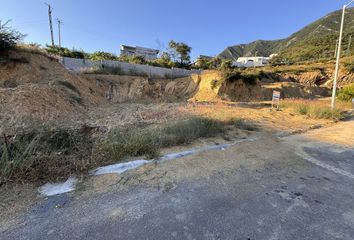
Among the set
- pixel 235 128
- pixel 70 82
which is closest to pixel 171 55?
pixel 70 82

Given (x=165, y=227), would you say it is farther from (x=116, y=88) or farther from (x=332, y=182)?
(x=116, y=88)

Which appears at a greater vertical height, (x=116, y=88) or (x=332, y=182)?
(x=116, y=88)

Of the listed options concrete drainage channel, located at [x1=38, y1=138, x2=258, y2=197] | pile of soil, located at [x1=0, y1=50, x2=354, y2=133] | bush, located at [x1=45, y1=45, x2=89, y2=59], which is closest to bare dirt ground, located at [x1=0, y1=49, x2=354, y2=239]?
concrete drainage channel, located at [x1=38, y1=138, x2=258, y2=197]

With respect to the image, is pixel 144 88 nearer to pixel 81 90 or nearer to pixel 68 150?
pixel 81 90

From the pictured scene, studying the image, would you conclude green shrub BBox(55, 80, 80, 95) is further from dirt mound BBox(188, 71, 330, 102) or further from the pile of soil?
dirt mound BBox(188, 71, 330, 102)

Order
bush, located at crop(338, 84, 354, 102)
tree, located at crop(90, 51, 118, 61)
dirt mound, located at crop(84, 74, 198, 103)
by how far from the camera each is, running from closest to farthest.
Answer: bush, located at crop(338, 84, 354, 102) → dirt mound, located at crop(84, 74, 198, 103) → tree, located at crop(90, 51, 118, 61)

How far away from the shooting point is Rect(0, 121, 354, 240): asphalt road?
2451 mm

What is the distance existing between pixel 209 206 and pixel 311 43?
8350 cm

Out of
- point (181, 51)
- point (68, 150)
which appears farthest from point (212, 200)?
point (181, 51)

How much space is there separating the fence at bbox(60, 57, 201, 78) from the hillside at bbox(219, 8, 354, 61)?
4951 centimetres

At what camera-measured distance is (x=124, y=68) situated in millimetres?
23000

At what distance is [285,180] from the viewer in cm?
389

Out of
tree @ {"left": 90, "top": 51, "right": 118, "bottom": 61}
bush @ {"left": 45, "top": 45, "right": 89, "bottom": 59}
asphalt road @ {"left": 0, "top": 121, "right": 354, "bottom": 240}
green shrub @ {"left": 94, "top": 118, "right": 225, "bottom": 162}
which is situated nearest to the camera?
asphalt road @ {"left": 0, "top": 121, "right": 354, "bottom": 240}

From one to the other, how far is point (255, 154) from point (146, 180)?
9.44ft
